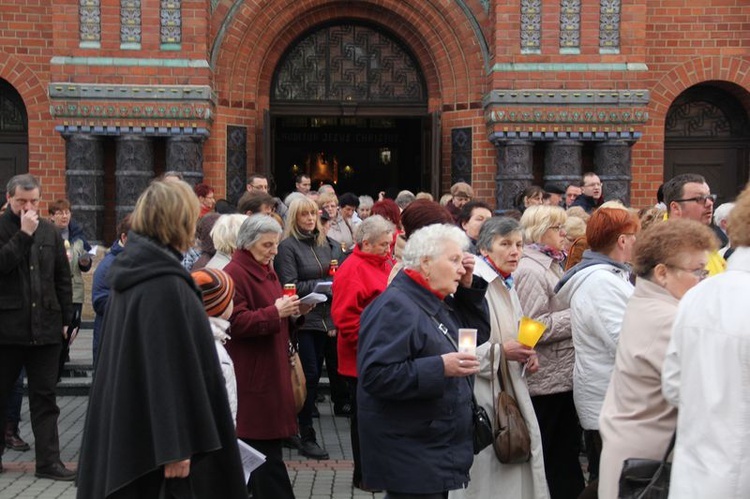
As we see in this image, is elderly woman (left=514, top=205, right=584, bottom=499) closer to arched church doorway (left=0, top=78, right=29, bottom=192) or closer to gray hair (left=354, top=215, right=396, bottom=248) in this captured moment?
gray hair (left=354, top=215, right=396, bottom=248)

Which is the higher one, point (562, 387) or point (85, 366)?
point (562, 387)

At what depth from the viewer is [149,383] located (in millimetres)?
4004

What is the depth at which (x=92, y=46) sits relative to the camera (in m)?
12.9

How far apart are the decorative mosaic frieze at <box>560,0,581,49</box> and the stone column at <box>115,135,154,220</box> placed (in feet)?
17.8

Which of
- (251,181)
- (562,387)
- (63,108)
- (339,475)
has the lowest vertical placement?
(339,475)

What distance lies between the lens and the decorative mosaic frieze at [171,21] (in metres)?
13.0

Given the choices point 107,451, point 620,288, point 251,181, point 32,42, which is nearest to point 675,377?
point 620,288

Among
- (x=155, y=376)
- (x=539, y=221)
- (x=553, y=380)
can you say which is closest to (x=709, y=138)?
(x=539, y=221)

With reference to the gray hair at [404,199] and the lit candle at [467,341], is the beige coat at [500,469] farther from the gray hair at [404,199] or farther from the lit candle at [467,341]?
the gray hair at [404,199]

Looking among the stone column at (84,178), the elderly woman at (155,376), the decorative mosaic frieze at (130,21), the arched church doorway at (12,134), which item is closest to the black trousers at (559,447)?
the elderly woman at (155,376)

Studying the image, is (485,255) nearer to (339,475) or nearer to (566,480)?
(566,480)

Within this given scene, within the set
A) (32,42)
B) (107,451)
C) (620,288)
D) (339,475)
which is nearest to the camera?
(107,451)

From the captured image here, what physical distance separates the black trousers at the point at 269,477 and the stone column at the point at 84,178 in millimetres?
7652

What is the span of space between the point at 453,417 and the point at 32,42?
35.3 feet
